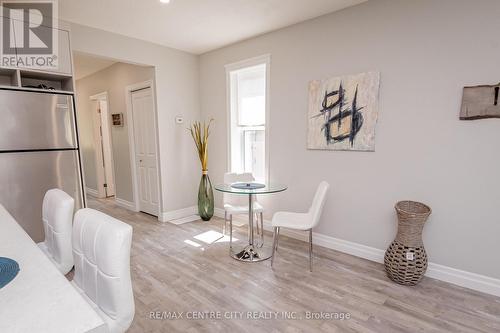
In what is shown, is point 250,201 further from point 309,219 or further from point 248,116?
point 248,116

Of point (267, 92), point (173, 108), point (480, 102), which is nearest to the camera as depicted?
point (480, 102)

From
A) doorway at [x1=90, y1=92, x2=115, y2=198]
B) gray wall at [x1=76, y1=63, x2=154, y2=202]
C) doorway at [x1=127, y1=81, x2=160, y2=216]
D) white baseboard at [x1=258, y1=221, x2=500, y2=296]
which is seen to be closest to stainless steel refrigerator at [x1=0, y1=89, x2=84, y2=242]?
doorway at [x1=127, y1=81, x2=160, y2=216]

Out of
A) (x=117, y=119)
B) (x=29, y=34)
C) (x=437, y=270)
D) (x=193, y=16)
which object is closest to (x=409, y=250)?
(x=437, y=270)

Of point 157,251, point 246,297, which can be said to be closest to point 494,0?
point 246,297

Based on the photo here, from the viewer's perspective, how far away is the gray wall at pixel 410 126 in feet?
6.88

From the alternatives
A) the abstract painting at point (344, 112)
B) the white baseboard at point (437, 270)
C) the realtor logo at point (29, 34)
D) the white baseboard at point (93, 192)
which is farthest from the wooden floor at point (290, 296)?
the white baseboard at point (93, 192)

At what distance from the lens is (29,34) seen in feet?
7.96

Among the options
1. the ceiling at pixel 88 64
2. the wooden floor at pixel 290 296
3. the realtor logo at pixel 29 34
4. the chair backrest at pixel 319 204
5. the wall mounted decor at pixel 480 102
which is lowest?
the wooden floor at pixel 290 296

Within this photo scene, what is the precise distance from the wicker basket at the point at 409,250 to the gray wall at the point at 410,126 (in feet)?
0.87

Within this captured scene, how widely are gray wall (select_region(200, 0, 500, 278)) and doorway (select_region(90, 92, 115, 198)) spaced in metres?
4.15

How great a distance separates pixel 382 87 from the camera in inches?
99.5

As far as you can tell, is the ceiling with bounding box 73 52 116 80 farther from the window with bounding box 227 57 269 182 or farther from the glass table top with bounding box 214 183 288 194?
the glass table top with bounding box 214 183 288 194

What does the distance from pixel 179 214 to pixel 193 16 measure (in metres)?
2.92

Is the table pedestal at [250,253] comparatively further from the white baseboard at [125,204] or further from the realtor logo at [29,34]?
the white baseboard at [125,204]
